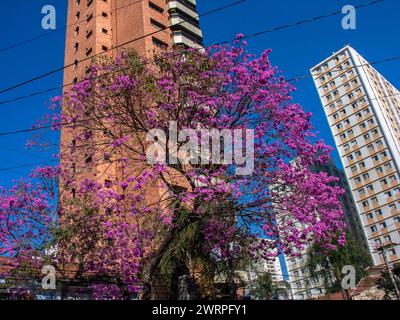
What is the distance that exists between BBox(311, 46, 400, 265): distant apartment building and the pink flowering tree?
4965 centimetres

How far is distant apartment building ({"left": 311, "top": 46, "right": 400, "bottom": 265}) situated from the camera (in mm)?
58969

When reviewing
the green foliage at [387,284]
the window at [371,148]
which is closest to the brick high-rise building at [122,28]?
the green foliage at [387,284]

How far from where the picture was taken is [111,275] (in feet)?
39.4

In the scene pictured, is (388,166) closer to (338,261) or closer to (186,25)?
(338,261)

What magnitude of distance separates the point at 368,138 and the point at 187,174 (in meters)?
63.0

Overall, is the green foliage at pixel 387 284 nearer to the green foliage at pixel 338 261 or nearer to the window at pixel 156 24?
the green foliage at pixel 338 261

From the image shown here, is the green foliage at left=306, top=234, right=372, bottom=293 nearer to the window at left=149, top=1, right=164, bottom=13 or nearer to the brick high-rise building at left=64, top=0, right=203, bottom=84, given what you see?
the brick high-rise building at left=64, top=0, right=203, bottom=84

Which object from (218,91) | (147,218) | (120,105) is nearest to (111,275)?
(147,218)

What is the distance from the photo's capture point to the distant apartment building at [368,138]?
193 ft

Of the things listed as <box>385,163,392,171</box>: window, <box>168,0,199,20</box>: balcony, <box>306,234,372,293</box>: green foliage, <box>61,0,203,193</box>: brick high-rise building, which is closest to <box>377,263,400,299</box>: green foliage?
<box>306,234,372,293</box>: green foliage

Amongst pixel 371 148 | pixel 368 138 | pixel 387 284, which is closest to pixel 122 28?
pixel 387 284

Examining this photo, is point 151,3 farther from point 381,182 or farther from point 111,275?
point 381,182

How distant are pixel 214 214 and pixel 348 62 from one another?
2711 inches

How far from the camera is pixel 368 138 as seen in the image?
65.5 m
